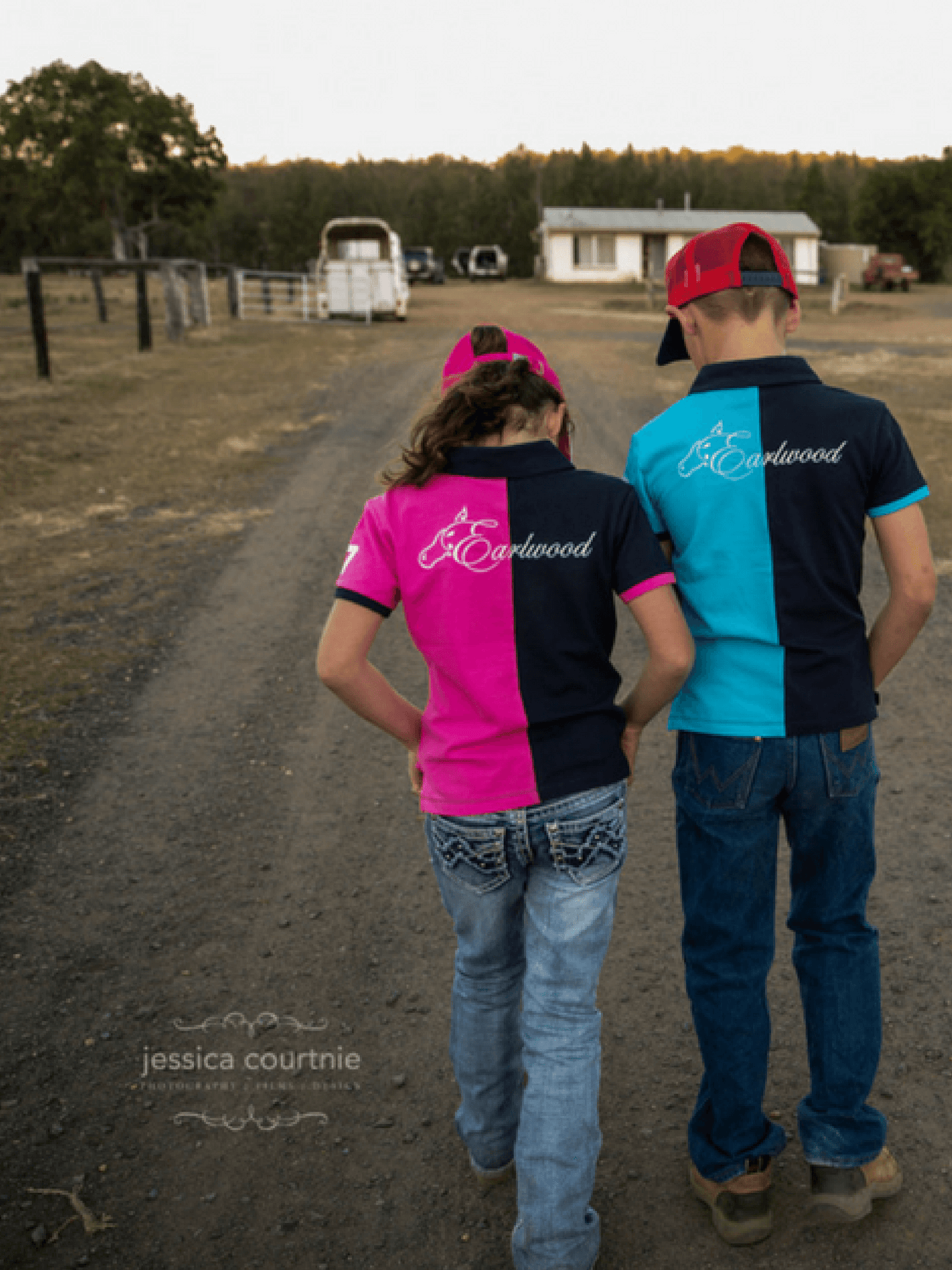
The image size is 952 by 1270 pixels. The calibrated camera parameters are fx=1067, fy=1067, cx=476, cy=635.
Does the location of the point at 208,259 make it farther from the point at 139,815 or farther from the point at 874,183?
the point at 139,815

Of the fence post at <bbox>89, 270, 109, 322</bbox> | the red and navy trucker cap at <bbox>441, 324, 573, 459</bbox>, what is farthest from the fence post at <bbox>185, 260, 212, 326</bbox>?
the red and navy trucker cap at <bbox>441, 324, 573, 459</bbox>

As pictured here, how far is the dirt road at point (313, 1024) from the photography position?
244 centimetres

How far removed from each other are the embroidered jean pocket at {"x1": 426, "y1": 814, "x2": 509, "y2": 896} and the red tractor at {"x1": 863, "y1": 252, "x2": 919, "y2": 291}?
160 ft

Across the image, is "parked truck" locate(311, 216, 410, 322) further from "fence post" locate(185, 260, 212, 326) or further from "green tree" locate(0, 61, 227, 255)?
"green tree" locate(0, 61, 227, 255)

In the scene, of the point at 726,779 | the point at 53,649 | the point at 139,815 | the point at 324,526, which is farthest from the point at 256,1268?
the point at 324,526

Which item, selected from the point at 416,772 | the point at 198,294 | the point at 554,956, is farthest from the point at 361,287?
the point at 554,956

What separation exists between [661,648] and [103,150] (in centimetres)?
6061

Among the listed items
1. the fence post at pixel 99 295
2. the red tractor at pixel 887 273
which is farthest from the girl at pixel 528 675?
the red tractor at pixel 887 273

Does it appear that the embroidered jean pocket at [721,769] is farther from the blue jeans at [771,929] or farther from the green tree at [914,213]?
the green tree at [914,213]

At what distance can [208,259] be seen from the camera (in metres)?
99.9

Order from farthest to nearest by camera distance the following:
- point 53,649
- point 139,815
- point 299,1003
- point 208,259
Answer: point 208,259, point 53,649, point 139,815, point 299,1003

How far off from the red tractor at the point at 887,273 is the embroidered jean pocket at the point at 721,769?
159 feet

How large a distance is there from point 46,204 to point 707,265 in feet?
212

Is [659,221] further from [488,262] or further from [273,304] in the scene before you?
[273,304]
